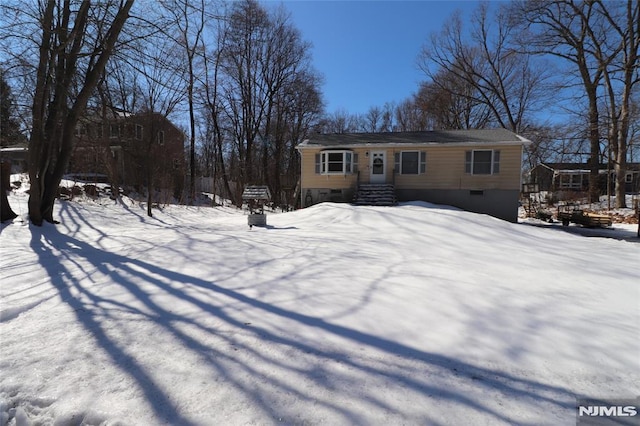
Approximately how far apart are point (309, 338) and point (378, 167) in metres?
14.7

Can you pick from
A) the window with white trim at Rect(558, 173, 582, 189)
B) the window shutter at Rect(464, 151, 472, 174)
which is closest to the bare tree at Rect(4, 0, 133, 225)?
the window shutter at Rect(464, 151, 472, 174)


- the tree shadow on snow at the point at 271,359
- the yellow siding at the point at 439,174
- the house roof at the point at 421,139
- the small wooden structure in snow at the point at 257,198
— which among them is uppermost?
the house roof at the point at 421,139

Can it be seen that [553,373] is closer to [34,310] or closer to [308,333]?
[308,333]

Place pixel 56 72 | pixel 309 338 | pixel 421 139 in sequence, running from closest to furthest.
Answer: pixel 309 338 → pixel 56 72 → pixel 421 139

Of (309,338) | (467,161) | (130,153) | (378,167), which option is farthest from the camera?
(130,153)

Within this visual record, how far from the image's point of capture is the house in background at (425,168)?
15.0 m

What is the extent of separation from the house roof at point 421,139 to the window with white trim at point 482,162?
1.68 ft

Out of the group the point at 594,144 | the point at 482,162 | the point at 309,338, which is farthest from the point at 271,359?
the point at 594,144

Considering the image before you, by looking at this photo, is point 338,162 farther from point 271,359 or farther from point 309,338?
point 271,359

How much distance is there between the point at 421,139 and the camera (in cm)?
1633

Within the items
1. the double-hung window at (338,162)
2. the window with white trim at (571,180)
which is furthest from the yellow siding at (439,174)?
the window with white trim at (571,180)

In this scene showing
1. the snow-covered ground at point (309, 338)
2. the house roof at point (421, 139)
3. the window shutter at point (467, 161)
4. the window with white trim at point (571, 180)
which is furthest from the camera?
the window with white trim at point (571, 180)

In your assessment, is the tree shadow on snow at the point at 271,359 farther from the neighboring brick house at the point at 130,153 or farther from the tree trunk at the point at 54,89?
the neighboring brick house at the point at 130,153

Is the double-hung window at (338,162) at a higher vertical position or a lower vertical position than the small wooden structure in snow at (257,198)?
higher
